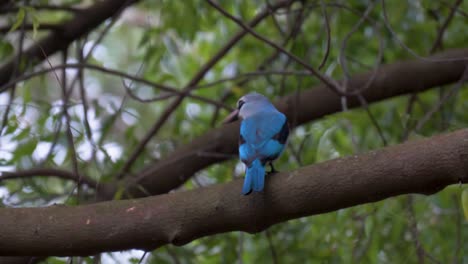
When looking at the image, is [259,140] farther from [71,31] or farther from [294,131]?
[71,31]

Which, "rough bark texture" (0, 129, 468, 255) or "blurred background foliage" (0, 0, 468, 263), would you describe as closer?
"rough bark texture" (0, 129, 468, 255)

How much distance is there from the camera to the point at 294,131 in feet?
18.5

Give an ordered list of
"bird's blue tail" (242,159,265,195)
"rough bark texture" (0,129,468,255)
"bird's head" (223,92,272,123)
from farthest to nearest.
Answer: "bird's head" (223,92,272,123), "bird's blue tail" (242,159,265,195), "rough bark texture" (0,129,468,255)

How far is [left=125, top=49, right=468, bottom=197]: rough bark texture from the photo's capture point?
5.07 meters

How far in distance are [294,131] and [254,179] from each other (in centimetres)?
261

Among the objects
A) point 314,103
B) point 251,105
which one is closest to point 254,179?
point 251,105

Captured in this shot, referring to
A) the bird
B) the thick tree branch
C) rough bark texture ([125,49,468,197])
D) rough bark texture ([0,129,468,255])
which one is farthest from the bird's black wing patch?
the thick tree branch

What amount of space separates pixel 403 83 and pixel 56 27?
2.73 m

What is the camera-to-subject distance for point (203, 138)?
522cm

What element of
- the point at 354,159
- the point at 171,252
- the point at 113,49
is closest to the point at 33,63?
the point at 171,252

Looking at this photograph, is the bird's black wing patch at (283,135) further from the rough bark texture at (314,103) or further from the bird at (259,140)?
the rough bark texture at (314,103)

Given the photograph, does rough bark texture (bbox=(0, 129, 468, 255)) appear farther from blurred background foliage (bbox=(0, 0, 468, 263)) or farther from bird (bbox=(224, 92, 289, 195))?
blurred background foliage (bbox=(0, 0, 468, 263))

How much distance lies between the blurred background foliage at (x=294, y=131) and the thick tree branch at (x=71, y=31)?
0.14 m

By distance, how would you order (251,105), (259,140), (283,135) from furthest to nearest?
(251,105)
(283,135)
(259,140)
